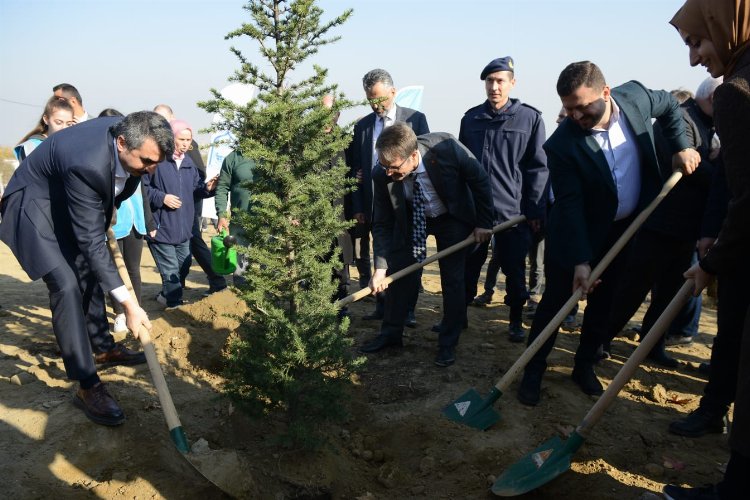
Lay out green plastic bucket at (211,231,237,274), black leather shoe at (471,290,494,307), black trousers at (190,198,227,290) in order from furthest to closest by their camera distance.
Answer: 1. black trousers at (190,198,227,290)
2. black leather shoe at (471,290,494,307)
3. green plastic bucket at (211,231,237,274)

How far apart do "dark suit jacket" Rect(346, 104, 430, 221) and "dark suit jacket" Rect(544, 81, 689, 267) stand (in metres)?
1.95

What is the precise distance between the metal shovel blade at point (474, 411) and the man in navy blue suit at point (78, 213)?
2149 millimetres

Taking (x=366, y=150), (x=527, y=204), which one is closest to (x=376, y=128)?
(x=366, y=150)

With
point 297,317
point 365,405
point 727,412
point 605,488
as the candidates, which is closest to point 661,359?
point 727,412

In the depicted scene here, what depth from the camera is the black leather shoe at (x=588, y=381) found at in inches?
180

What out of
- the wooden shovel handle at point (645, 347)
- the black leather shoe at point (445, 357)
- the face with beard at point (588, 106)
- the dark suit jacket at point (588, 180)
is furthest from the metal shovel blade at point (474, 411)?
the face with beard at point (588, 106)

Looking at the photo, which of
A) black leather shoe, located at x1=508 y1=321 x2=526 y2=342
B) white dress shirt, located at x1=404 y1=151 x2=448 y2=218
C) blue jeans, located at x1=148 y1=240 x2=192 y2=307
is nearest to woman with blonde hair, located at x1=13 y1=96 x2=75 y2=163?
blue jeans, located at x1=148 y1=240 x2=192 y2=307

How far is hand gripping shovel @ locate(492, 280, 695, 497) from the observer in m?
3.31

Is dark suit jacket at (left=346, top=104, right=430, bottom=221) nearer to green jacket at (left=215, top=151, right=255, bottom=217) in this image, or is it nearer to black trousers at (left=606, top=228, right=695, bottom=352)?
green jacket at (left=215, top=151, right=255, bottom=217)

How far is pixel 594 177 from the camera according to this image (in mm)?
4137

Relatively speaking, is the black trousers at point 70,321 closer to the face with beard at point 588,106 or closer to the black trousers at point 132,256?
the black trousers at point 132,256

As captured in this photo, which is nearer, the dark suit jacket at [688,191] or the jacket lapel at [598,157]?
the jacket lapel at [598,157]

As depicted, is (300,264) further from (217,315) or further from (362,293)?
(217,315)

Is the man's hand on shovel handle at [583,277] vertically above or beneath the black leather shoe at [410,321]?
above
